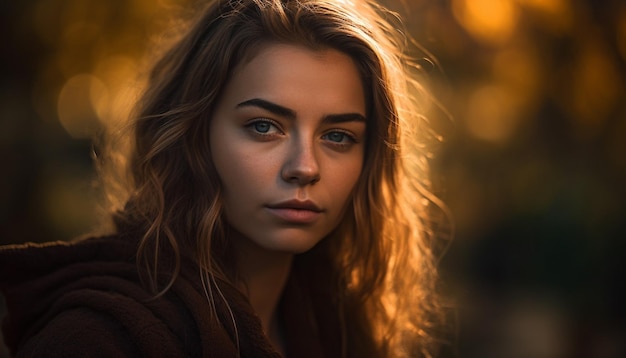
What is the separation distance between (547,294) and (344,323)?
1.75 m

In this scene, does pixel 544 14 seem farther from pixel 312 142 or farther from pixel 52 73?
pixel 52 73

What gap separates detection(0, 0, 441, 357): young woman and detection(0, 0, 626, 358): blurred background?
834 mm

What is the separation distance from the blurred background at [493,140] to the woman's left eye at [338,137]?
104 centimetres

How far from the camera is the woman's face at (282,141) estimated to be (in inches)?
80.2

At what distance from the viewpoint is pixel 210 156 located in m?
2.15

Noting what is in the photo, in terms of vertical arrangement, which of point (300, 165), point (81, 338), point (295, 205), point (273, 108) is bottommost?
point (81, 338)

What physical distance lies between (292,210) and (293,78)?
0.35 meters

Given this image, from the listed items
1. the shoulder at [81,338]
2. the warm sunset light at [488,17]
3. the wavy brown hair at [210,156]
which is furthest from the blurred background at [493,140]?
the shoulder at [81,338]

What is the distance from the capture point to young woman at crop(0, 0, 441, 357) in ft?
6.40

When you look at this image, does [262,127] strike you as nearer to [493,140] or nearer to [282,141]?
[282,141]

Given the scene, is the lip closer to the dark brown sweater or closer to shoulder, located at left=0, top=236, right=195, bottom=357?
the dark brown sweater

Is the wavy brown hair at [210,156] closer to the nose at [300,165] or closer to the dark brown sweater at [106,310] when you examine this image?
the dark brown sweater at [106,310]

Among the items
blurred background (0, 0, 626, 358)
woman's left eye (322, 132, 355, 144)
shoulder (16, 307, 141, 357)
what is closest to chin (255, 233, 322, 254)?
woman's left eye (322, 132, 355, 144)

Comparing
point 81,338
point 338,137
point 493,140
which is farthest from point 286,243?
point 493,140
